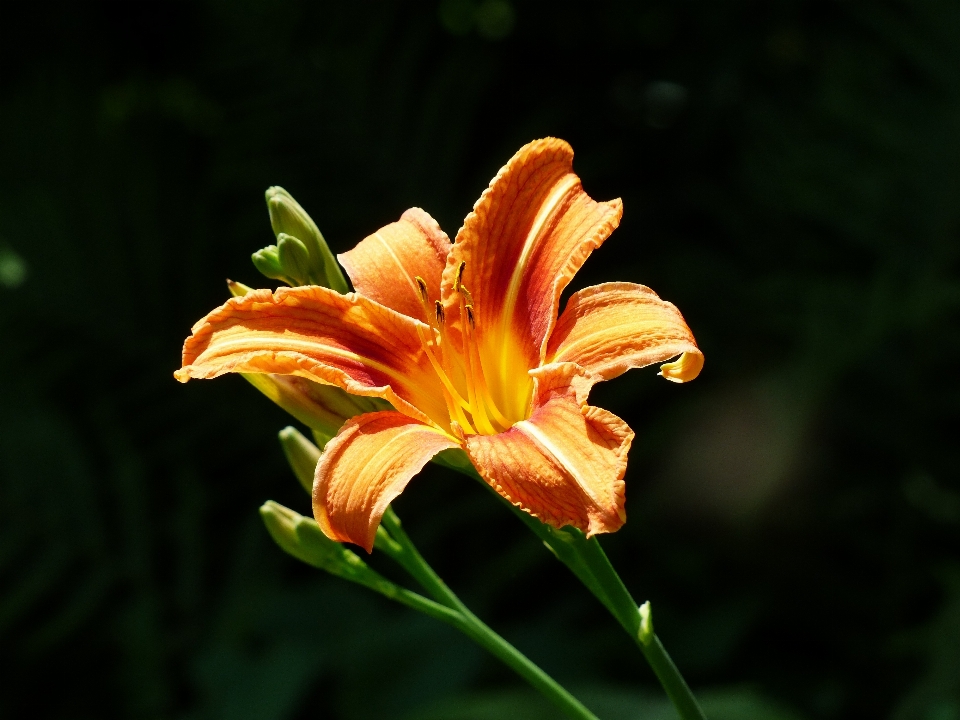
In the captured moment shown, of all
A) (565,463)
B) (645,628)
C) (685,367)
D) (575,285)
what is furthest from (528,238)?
(575,285)

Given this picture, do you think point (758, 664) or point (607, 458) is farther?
point (758, 664)

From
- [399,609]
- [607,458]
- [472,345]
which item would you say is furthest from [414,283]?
[399,609]

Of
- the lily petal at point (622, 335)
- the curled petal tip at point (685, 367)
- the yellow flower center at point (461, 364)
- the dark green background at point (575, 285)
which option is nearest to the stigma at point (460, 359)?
the yellow flower center at point (461, 364)

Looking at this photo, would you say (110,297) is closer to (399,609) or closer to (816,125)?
(399,609)

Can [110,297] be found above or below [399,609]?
above

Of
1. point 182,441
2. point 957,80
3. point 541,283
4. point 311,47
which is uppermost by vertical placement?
point 311,47

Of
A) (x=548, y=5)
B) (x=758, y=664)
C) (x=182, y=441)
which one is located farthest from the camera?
(x=548, y=5)

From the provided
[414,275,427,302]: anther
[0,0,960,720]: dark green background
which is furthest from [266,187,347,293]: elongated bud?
[0,0,960,720]: dark green background

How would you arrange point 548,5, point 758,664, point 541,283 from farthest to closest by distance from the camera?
point 548,5
point 758,664
point 541,283
